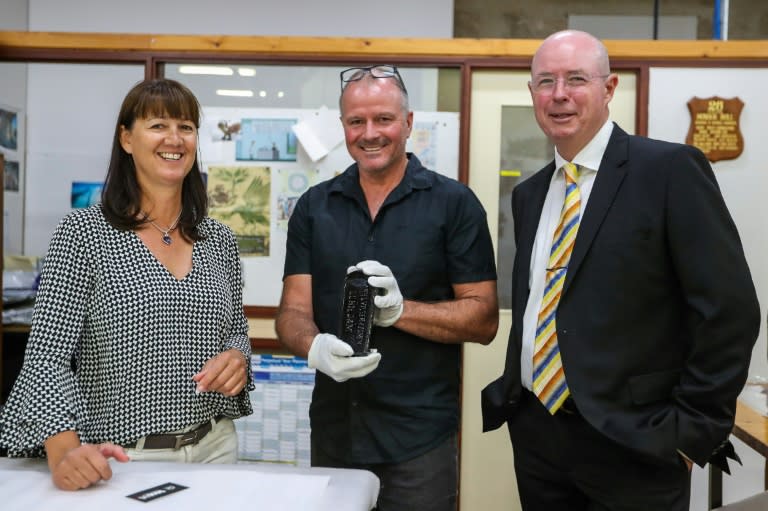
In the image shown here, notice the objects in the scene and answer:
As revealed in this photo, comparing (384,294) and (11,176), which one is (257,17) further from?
(384,294)

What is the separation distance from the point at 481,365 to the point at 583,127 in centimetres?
150

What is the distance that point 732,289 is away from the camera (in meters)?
1.26

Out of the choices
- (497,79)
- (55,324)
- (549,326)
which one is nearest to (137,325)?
(55,324)

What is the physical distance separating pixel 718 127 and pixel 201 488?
2.37m

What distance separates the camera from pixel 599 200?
1388mm

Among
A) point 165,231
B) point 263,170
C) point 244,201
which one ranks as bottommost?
point 165,231

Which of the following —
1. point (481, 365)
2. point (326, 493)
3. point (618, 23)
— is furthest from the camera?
point (618, 23)

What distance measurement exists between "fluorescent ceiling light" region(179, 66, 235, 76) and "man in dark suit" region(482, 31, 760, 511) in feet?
5.53

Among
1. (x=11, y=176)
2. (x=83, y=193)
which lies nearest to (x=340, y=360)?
(x=83, y=193)

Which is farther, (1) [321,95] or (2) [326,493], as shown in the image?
(1) [321,95]

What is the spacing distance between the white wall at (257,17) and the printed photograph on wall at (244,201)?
4.29ft

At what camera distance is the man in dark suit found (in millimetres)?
1277

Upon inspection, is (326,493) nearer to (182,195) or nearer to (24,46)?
(182,195)

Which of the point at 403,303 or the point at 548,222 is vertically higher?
the point at 548,222
